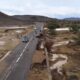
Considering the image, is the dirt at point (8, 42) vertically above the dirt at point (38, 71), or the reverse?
the dirt at point (38, 71)

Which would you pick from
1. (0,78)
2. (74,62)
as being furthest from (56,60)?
(0,78)

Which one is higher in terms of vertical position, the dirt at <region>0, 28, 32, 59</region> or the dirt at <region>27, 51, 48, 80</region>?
the dirt at <region>27, 51, 48, 80</region>

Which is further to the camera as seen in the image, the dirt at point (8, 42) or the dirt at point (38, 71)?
the dirt at point (8, 42)

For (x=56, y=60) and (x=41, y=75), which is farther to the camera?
(x=56, y=60)

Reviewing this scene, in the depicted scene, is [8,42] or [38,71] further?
[8,42]

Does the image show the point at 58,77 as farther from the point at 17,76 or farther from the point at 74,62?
the point at 74,62

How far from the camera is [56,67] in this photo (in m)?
40.3

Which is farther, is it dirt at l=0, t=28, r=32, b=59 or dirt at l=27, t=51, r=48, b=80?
dirt at l=0, t=28, r=32, b=59

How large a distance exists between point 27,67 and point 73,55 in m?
12.8

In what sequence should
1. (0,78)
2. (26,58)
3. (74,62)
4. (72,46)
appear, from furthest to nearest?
(72,46) < (26,58) < (74,62) < (0,78)

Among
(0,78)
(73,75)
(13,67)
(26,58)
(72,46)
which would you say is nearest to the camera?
(73,75)

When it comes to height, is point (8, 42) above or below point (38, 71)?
below

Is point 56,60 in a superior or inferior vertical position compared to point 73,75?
inferior

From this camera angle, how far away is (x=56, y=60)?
46500 millimetres
